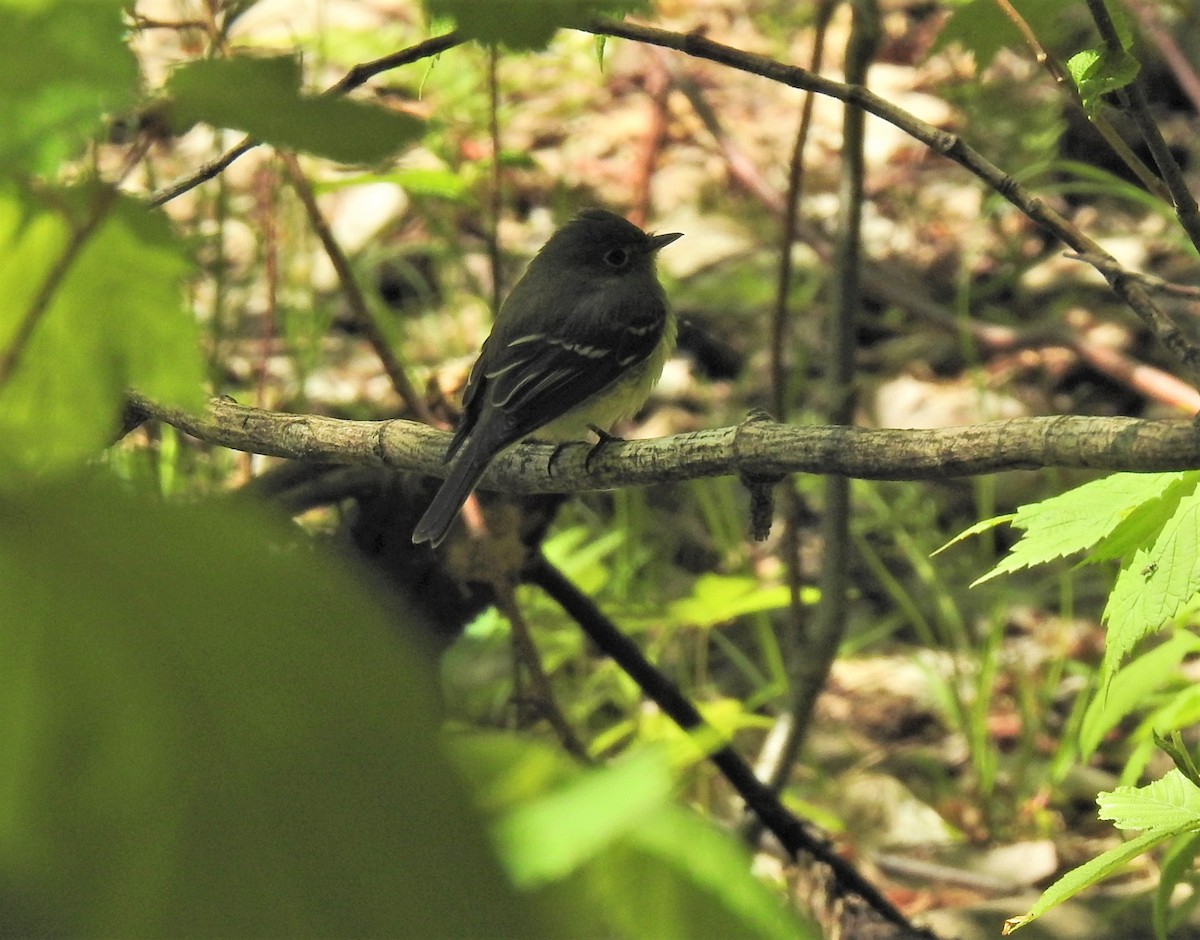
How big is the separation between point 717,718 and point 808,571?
2.30 meters

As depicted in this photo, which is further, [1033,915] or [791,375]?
[791,375]

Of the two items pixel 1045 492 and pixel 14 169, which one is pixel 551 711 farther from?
pixel 1045 492

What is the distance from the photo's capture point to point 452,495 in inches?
99.0

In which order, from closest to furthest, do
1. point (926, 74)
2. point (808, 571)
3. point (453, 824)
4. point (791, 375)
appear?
point (453, 824) → point (808, 571) → point (791, 375) → point (926, 74)

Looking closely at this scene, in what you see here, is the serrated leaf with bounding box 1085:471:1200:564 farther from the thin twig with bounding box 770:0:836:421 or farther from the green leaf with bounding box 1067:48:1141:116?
the thin twig with bounding box 770:0:836:421

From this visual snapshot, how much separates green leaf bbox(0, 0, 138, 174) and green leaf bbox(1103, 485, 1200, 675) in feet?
4.69

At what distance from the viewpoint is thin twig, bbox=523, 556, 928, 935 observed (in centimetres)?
272

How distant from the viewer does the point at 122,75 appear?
50 cm

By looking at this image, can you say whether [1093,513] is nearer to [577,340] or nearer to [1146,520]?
[1146,520]

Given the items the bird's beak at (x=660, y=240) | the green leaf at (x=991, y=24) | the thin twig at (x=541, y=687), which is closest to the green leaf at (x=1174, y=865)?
the thin twig at (x=541, y=687)

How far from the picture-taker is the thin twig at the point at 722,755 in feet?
8.94

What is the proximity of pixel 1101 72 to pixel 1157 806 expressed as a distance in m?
0.89

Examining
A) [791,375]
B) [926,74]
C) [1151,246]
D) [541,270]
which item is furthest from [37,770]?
[926,74]

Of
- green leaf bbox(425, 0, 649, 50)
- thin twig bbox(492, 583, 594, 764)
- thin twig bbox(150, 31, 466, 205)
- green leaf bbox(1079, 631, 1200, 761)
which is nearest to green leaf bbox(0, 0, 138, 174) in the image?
green leaf bbox(425, 0, 649, 50)
